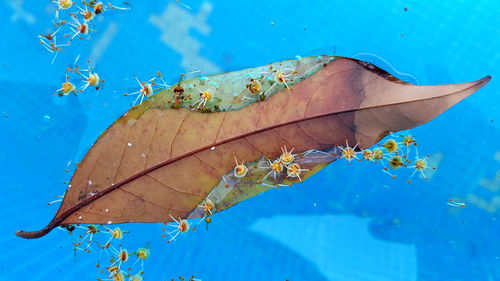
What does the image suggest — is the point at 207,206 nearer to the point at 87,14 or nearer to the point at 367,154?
the point at 367,154

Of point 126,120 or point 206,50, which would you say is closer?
point 126,120

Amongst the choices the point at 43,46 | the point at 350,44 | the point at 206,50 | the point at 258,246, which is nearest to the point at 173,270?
the point at 258,246

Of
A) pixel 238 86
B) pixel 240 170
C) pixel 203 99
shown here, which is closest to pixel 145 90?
pixel 203 99

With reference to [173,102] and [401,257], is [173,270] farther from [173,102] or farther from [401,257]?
[401,257]

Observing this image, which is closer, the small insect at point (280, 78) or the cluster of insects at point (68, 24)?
the small insect at point (280, 78)

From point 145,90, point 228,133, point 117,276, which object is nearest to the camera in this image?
point 228,133

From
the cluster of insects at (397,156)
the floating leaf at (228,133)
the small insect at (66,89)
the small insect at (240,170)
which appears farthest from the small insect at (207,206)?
the small insect at (66,89)

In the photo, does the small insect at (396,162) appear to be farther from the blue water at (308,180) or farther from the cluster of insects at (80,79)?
the cluster of insects at (80,79)
